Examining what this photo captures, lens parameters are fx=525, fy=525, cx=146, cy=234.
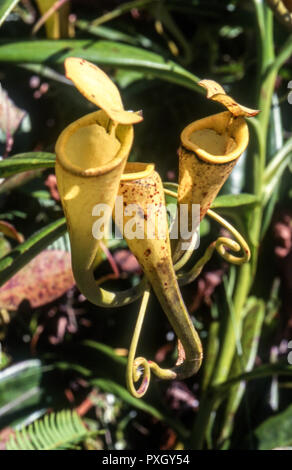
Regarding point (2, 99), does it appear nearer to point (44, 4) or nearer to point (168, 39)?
point (44, 4)

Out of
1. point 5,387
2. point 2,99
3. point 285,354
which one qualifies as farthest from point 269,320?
point 2,99

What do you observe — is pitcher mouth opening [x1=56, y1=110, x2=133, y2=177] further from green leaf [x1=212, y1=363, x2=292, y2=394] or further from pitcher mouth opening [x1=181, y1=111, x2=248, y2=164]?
green leaf [x1=212, y1=363, x2=292, y2=394]

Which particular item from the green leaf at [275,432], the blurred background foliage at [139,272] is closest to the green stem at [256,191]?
the blurred background foliage at [139,272]

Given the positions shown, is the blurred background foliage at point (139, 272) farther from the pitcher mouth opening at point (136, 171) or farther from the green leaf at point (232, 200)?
the pitcher mouth opening at point (136, 171)

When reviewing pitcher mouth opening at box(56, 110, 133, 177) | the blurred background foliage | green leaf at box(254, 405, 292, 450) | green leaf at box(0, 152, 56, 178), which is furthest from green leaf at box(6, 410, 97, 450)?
pitcher mouth opening at box(56, 110, 133, 177)

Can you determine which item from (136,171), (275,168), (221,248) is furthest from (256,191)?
(136,171)
